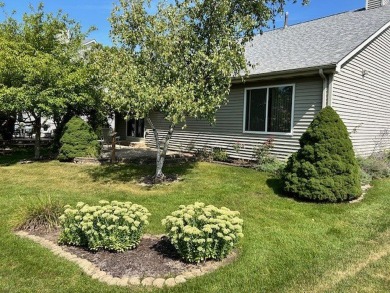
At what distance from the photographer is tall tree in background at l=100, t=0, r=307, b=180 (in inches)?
294

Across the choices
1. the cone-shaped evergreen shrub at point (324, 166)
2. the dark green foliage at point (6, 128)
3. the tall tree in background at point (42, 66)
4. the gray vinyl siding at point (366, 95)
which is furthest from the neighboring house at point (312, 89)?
the dark green foliage at point (6, 128)

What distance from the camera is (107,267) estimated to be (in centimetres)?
399

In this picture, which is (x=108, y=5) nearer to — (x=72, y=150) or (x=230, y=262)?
(x=72, y=150)

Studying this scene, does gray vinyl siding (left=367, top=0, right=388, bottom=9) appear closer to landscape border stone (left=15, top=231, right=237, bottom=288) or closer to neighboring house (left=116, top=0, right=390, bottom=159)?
neighboring house (left=116, top=0, right=390, bottom=159)

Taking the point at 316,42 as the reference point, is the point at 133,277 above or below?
below

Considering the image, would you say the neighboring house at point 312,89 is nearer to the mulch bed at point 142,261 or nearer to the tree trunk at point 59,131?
the tree trunk at point 59,131

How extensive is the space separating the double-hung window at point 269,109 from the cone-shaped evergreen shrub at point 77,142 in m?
5.84

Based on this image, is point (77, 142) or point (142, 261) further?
point (77, 142)

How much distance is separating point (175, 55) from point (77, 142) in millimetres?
6205

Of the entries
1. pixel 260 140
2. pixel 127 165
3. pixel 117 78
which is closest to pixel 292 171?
pixel 260 140

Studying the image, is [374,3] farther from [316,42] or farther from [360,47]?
[360,47]

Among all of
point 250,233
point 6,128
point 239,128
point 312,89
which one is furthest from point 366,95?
point 6,128

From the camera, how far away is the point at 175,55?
782 centimetres

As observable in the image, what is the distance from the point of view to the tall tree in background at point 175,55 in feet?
24.5
